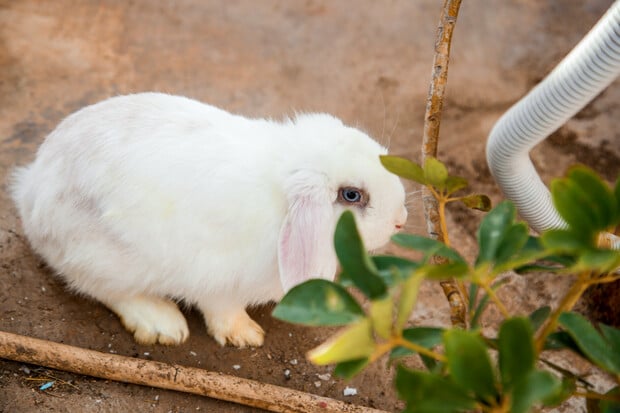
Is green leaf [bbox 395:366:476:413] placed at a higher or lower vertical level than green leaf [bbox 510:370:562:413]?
lower

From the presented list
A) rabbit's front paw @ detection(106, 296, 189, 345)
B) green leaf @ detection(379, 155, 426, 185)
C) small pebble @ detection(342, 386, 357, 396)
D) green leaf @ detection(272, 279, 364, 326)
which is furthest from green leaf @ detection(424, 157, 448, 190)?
rabbit's front paw @ detection(106, 296, 189, 345)

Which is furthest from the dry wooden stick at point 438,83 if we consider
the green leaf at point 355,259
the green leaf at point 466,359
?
the green leaf at point 466,359

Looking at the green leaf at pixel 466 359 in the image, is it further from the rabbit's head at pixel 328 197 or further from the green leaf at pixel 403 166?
the rabbit's head at pixel 328 197

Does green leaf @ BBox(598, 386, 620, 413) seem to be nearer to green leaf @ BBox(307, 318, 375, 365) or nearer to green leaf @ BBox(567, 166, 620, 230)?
green leaf @ BBox(567, 166, 620, 230)

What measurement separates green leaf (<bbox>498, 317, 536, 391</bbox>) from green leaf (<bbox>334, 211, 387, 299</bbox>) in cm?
20

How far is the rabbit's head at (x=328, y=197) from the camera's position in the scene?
2201 mm

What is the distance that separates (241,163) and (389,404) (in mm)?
1064

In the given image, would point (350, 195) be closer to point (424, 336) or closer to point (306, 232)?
point (306, 232)

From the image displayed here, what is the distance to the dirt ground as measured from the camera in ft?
9.41

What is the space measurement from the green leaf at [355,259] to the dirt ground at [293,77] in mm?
1631

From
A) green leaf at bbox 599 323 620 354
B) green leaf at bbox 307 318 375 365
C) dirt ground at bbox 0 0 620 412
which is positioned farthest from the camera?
dirt ground at bbox 0 0 620 412

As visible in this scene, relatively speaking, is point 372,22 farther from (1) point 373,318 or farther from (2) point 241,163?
(1) point 373,318

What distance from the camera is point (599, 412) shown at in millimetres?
1581

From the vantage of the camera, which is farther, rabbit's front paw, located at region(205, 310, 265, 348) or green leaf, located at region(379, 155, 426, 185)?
rabbit's front paw, located at region(205, 310, 265, 348)
